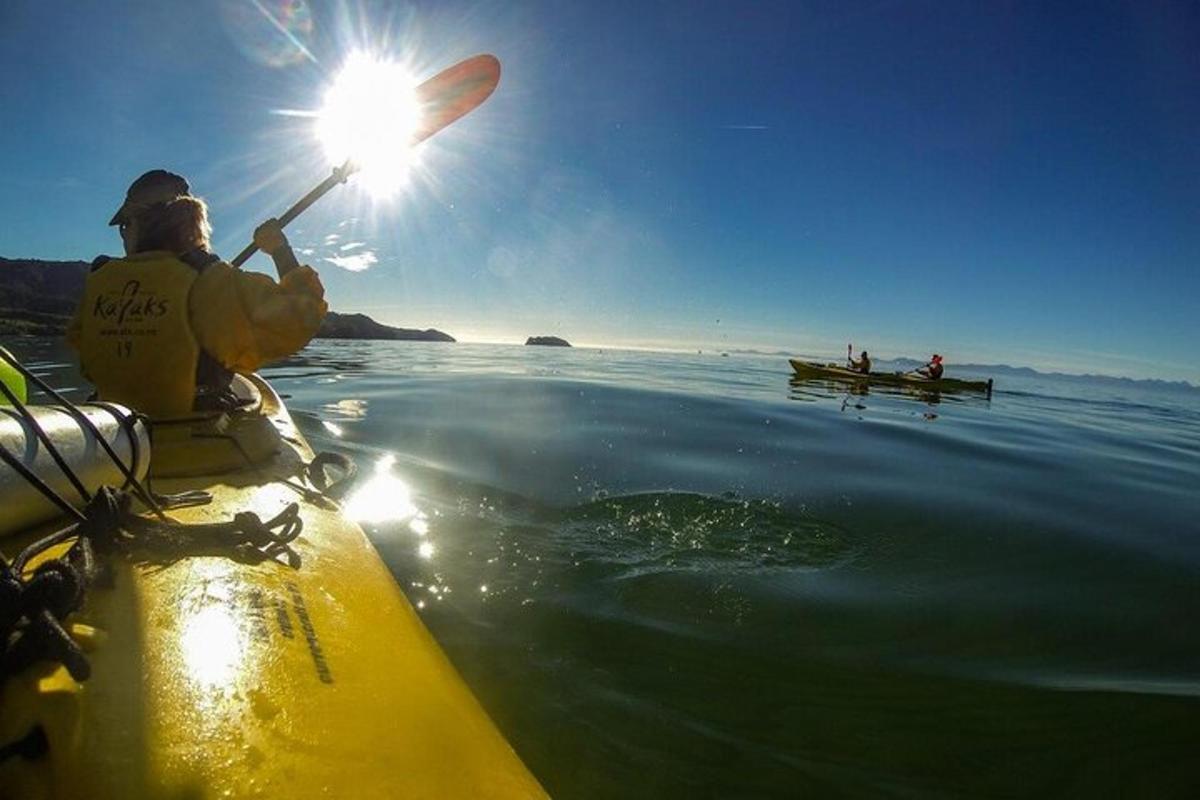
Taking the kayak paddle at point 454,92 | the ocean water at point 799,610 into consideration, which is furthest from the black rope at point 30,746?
the kayak paddle at point 454,92

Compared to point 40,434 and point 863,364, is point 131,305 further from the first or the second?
point 863,364

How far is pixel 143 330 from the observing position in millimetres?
3453

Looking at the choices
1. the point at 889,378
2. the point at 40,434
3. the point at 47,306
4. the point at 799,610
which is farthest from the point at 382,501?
the point at 47,306

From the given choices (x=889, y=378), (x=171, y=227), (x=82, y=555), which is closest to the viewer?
(x=82, y=555)

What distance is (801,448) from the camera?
1013 centimetres

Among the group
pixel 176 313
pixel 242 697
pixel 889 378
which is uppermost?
pixel 176 313

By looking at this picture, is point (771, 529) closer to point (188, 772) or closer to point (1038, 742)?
point (1038, 742)

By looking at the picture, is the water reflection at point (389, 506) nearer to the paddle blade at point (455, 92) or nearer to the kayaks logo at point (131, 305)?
the kayaks logo at point (131, 305)

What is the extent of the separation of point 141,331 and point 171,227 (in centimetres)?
61

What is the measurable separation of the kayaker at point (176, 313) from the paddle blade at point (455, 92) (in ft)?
13.5

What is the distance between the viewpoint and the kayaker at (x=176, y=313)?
3373 millimetres

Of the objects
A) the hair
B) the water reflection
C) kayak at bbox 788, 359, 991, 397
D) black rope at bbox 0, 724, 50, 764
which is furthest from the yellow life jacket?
kayak at bbox 788, 359, 991, 397

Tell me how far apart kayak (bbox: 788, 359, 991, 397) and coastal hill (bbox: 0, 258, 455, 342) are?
805 inches

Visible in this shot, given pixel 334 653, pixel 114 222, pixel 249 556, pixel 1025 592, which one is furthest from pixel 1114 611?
pixel 114 222
